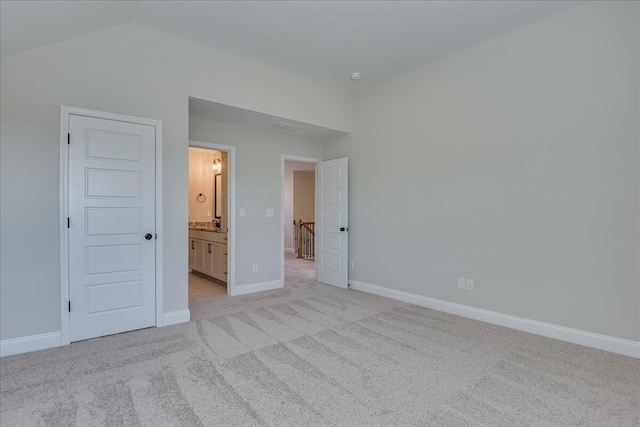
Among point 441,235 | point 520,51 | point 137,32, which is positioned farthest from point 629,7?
point 137,32

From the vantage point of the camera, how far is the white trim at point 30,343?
2.64 m

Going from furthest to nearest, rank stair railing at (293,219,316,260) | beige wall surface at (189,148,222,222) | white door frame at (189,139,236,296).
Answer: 1. stair railing at (293,219,316,260)
2. beige wall surface at (189,148,222,222)
3. white door frame at (189,139,236,296)

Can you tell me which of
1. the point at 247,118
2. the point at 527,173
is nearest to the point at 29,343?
the point at 247,118

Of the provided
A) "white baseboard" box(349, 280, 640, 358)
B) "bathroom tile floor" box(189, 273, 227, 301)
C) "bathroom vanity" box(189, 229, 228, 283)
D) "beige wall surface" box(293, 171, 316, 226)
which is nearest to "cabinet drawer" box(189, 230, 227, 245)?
"bathroom vanity" box(189, 229, 228, 283)

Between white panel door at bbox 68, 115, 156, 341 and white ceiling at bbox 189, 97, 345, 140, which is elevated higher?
white ceiling at bbox 189, 97, 345, 140

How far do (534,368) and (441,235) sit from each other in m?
1.75

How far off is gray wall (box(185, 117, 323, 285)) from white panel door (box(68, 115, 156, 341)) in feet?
4.47

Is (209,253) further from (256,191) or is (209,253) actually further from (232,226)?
(256,191)

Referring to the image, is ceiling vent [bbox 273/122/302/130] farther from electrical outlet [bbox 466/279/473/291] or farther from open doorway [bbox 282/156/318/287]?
open doorway [bbox 282/156/318/287]

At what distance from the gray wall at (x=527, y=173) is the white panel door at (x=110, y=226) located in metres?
3.07

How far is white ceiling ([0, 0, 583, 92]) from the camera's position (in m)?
2.56

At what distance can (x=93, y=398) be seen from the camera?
2.04 m

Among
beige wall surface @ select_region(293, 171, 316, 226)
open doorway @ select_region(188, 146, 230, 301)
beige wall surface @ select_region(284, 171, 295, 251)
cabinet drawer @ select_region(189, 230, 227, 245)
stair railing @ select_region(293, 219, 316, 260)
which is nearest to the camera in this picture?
open doorway @ select_region(188, 146, 230, 301)

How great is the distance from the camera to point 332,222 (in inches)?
208
